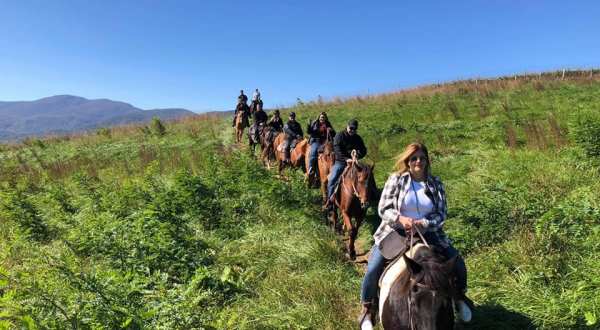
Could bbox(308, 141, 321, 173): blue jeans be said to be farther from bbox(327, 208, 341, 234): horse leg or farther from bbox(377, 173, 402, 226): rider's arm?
bbox(377, 173, 402, 226): rider's arm

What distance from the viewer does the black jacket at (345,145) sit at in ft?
30.1

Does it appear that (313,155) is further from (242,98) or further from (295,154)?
(242,98)

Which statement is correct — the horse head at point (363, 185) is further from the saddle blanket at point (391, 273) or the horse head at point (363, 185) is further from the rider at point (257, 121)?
the rider at point (257, 121)

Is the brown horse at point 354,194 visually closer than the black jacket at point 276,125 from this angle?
Yes

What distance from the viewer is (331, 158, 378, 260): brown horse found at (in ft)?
24.2

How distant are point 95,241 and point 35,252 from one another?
1.41 meters

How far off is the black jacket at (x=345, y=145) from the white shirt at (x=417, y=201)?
4.73 metres

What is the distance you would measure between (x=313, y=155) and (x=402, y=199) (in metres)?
7.79

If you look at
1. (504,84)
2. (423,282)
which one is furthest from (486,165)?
(504,84)

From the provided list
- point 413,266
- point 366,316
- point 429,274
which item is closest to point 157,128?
point 366,316

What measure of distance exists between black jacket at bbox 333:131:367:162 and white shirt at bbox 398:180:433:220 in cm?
473

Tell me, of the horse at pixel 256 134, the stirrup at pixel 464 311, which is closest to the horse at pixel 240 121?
the horse at pixel 256 134

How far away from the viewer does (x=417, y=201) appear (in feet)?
13.9

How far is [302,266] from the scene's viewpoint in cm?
670
